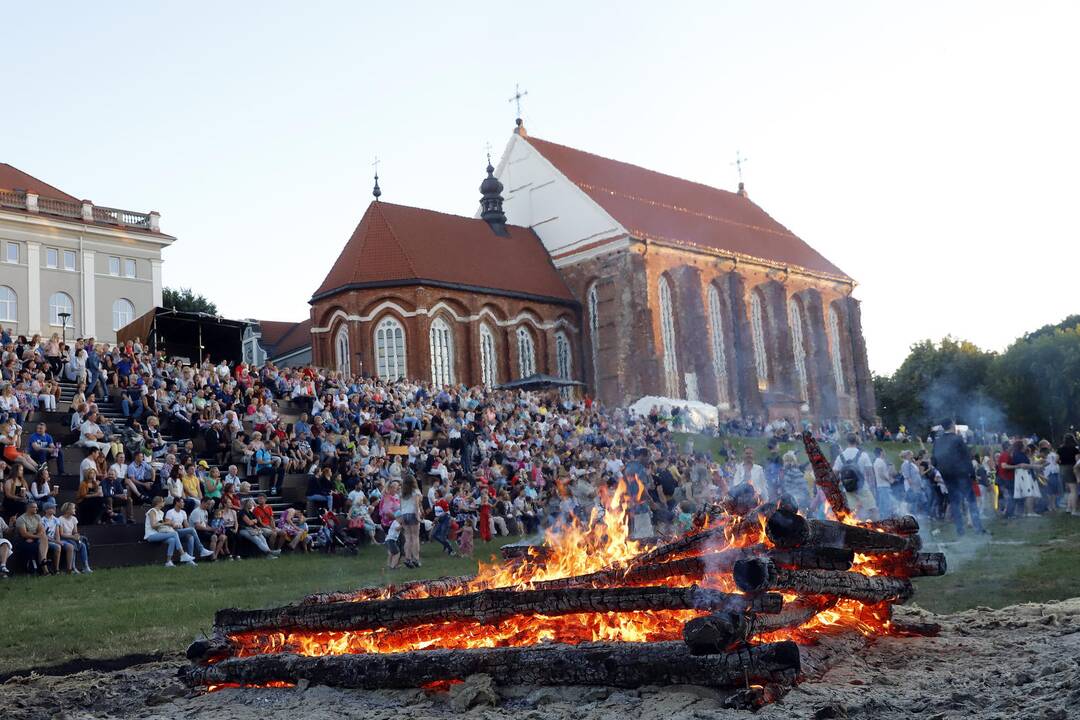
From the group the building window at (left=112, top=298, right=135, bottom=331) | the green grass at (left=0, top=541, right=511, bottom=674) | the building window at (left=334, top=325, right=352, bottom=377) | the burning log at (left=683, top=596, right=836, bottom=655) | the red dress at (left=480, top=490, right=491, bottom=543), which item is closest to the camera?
the burning log at (left=683, top=596, right=836, bottom=655)

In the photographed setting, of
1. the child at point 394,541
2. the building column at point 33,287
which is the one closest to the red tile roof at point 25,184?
the building column at point 33,287

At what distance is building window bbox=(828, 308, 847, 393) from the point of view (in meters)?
58.2

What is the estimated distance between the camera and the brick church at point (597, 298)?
43156mm

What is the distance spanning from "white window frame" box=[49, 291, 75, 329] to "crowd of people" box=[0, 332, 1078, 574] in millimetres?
31409

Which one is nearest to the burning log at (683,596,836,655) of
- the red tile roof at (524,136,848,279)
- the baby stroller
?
the baby stroller

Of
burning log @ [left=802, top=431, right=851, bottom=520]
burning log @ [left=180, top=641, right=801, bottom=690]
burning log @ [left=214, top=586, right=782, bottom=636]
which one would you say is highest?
burning log @ [left=802, top=431, right=851, bottom=520]

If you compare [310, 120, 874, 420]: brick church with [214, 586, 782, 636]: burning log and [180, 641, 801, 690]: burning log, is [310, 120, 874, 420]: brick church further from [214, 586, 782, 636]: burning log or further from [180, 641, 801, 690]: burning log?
[180, 641, 801, 690]: burning log

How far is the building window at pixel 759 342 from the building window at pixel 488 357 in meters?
15.4

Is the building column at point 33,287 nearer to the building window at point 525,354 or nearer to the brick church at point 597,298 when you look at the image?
the brick church at point 597,298

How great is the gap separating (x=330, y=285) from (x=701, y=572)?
129ft

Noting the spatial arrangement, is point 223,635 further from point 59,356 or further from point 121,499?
point 59,356

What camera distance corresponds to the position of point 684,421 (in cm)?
4169

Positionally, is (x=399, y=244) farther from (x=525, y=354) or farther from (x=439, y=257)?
(x=525, y=354)

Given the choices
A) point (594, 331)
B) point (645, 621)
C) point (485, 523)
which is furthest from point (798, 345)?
point (645, 621)
